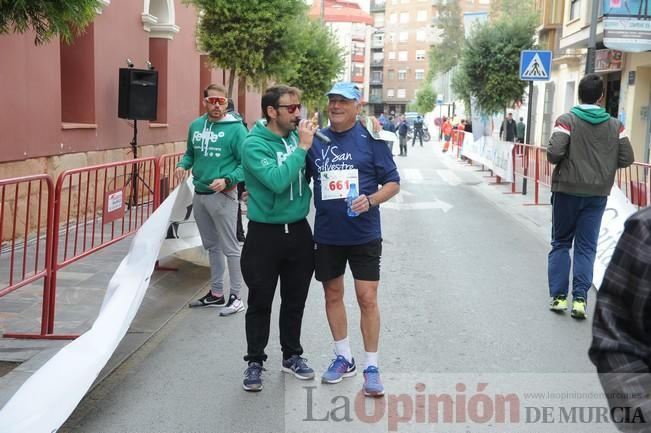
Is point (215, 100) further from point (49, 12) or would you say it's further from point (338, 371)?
point (338, 371)

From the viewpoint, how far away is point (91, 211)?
6.07m

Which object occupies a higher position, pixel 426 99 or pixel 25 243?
pixel 426 99

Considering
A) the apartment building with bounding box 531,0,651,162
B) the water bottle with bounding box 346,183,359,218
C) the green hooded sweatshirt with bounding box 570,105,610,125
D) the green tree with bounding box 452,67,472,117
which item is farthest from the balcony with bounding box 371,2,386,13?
the water bottle with bounding box 346,183,359,218

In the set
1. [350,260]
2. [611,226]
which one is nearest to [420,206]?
[611,226]

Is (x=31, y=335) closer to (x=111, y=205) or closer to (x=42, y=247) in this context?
(x=42, y=247)

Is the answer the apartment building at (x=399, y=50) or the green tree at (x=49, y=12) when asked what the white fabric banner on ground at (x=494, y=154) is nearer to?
the green tree at (x=49, y=12)

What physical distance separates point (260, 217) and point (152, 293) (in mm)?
3018

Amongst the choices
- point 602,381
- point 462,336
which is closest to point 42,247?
point 462,336

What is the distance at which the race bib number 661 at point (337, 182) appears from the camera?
433cm

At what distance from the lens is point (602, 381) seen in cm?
176

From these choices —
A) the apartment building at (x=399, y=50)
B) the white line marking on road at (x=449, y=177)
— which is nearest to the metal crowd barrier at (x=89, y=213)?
the white line marking on road at (x=449, y=177)

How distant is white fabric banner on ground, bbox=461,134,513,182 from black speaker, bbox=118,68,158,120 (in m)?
8.40

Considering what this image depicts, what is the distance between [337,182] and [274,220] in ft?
1.52

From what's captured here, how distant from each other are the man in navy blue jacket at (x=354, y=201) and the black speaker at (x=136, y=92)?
9207mm
